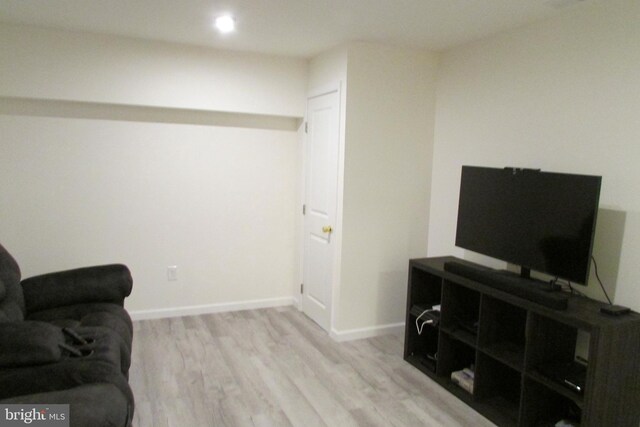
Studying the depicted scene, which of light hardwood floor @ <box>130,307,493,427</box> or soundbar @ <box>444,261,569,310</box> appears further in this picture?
light hardwood floor @ <box>130,307,493,427</box>

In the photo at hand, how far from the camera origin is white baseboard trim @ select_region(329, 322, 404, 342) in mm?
3576

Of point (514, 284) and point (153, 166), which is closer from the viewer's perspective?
point (514, 284)

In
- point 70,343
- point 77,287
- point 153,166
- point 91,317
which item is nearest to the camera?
point 70,343

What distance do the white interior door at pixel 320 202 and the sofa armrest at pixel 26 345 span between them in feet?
7.03

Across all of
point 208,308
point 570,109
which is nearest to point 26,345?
point 208,308

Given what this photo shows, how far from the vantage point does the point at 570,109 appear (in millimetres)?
2584

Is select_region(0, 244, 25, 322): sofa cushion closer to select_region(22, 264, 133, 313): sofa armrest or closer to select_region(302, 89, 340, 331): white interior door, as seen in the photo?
select_region(22, 264, 133, 313): sofa armrest

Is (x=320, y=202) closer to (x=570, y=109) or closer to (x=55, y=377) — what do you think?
(x=570, y=109)

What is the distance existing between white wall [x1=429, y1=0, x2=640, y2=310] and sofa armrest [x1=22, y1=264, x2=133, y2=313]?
2.44m

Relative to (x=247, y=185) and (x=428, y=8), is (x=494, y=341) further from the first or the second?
(x=247, y=185)

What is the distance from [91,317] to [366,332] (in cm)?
206

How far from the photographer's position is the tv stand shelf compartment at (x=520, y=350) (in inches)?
79.4

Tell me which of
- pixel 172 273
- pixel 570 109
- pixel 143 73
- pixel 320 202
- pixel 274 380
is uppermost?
pixel 143 73

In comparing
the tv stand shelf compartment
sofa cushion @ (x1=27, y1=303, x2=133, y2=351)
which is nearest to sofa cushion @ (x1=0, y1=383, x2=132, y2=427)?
sofa cushion @ (x1=27, y1=303, x2=133, y2=351)
